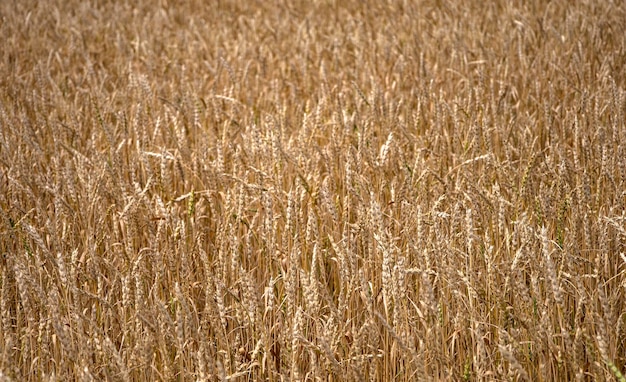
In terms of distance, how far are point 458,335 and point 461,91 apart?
177cm

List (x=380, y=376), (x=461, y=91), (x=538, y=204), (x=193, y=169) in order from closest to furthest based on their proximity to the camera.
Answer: (x=380, y=376), (x=538, y=204), (x=193, y=169), (x=461, y=91)

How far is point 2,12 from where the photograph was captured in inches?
211

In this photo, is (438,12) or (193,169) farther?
(438,12)

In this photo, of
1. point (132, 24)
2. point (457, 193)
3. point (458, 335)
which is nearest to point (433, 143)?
point (457, 193)

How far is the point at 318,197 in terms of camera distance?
2318mm

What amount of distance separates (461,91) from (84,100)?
1.86m

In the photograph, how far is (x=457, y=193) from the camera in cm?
212

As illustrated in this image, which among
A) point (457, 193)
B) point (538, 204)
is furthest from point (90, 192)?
point (538, 204)

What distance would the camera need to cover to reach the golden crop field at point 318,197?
1.52 meters

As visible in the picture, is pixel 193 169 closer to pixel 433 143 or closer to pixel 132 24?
pixel 433 143

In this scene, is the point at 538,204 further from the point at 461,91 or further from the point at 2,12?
the point at 2,12

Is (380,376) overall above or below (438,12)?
below

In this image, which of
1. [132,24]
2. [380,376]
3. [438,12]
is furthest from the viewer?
[132,24]

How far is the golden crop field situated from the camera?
4.97 ft
